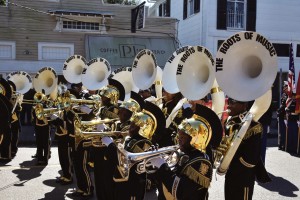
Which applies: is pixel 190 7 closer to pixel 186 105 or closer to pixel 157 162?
pixel 186 105

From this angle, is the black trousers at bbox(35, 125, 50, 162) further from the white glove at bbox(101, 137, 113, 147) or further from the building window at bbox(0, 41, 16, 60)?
the building window at bbox(0, 41, 16, 60)

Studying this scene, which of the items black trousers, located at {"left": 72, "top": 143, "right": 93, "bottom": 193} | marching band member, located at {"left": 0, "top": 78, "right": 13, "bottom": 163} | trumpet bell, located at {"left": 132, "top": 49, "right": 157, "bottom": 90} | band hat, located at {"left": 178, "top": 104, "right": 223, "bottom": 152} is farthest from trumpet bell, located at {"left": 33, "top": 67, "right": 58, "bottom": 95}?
band hat, located at {"left": 178, "top": 104, "right": 223, "bottom": 152}

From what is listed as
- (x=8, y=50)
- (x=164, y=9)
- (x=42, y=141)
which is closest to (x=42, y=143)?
(x=42, y=141)

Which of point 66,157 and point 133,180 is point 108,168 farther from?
point 66,157

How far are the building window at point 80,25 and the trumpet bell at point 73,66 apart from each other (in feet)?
28.4

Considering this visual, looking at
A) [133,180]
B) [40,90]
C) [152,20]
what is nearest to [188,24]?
[152,20]

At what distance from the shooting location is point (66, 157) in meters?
6.71

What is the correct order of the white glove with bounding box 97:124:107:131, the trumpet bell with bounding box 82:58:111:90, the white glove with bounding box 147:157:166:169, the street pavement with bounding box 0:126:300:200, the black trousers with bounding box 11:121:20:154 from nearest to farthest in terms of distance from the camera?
1. the white glove with bounding box 147:157:166:169
2. the white glove with bounding box 97:124:107:131
3. the street pavement with bounding box 0:126:300:200
4. the trumpet bell with bounding box 82:58:111:90
5. the black trousers with bounding box 11:121:20:154

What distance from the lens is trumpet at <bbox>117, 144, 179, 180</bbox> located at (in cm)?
324

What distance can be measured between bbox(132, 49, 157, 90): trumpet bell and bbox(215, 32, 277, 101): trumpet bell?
7.52 ft

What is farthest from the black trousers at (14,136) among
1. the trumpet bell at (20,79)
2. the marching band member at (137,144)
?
the marching band member at (137,144)

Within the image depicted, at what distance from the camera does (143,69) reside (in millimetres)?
6312

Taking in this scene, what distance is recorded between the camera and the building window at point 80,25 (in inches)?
674

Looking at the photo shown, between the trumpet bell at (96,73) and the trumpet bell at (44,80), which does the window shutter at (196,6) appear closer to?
the trumpet bell at (44,80)
